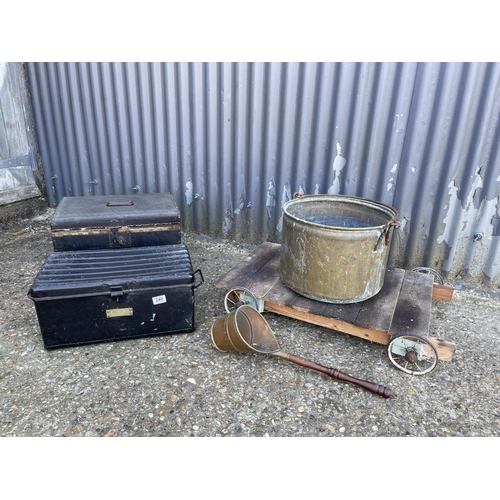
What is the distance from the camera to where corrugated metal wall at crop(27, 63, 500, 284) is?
10.6 ft

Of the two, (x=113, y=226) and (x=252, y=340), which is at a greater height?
(x=113, y=226)

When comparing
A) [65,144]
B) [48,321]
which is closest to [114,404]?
[48,321]

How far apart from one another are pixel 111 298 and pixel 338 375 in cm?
156

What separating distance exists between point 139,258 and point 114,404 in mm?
1085

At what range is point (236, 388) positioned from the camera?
7.80ft

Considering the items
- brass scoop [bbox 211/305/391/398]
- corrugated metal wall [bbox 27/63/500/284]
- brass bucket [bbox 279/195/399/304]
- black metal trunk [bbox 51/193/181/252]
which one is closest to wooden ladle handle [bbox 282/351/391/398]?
brass scoop [bbox 211/305/391/398]

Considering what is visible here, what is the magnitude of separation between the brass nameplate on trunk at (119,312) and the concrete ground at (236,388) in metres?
0.26

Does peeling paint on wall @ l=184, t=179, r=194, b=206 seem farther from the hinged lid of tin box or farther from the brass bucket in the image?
the brass bucket

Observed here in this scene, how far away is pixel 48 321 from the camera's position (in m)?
2.54

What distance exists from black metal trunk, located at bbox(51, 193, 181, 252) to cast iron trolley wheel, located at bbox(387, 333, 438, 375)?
6.34ft

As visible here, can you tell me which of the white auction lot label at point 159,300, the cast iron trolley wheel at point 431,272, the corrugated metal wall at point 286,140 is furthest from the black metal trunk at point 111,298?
the cast iron trolley wheel at point 431,272

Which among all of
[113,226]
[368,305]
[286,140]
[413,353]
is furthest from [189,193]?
[413,353]

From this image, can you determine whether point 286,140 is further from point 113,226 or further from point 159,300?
point 159,300

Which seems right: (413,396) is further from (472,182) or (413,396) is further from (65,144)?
(65,144)
